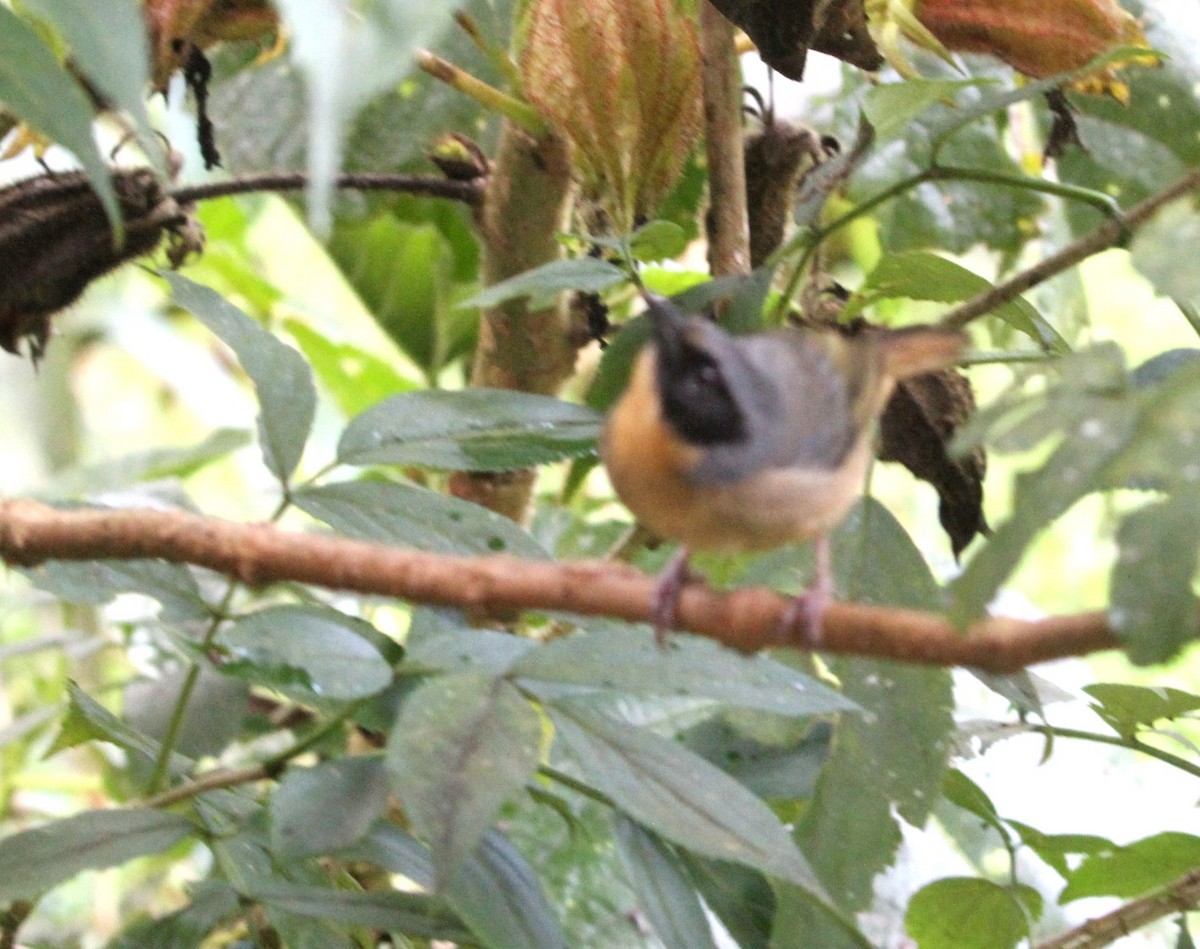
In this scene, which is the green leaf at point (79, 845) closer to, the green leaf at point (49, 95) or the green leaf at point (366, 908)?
the green leaf at point (366, 908)

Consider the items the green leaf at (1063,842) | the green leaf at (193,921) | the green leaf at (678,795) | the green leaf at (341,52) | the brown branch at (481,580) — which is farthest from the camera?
the green leaf at (1063,842)

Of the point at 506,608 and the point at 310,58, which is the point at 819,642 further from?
the point at 310,58

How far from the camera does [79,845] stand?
82cm

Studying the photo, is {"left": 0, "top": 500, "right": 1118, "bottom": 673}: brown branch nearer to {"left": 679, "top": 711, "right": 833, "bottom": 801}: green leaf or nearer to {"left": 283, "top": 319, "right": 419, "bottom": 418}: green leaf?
{"left": 679, "top": 711, "right": 833, "bottom": 801}: green leaf

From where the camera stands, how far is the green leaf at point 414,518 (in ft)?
3.05

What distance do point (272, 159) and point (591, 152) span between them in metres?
0.77

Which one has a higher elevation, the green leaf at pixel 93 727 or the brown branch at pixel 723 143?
the brown branch at pixel 723 143

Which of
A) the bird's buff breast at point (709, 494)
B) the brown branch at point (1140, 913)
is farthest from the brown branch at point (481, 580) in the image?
the brown branch at point (1140, 913)

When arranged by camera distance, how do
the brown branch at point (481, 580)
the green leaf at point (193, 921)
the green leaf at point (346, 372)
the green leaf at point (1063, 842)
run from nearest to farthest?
the brown branch at point (481, 580) → the green leaf at point (193, 921) → the green leaf at point (1063, 842) → the green leaf at point (346, 372)

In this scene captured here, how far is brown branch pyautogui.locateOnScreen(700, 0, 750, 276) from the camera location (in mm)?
1181

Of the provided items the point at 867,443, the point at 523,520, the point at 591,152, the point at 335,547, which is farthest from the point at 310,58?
the point at 523,520

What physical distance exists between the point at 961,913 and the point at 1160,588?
543 mm

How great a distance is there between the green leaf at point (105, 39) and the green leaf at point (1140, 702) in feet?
2.54

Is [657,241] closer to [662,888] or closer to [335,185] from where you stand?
[335,185]
